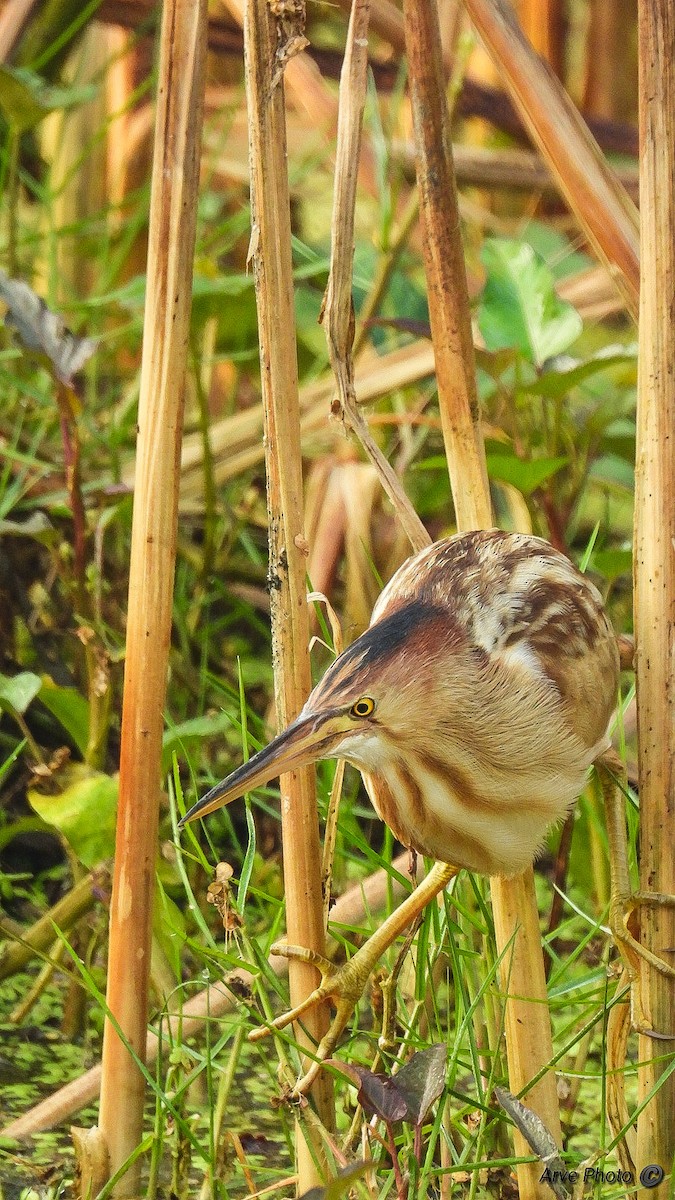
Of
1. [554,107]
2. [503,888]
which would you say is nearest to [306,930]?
[503,888]

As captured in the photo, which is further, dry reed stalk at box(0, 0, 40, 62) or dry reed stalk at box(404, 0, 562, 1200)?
dry reed stalk at box(0, 0, 40, 62)

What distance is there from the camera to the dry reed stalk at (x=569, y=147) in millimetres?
1119

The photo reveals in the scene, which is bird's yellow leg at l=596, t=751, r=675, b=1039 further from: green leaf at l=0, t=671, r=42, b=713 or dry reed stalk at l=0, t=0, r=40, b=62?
dry reed stalk at l=0, t=0, r=40, b=62

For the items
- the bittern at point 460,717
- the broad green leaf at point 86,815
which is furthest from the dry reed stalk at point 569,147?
the broad green leaf at point 86,815

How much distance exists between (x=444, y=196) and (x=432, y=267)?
0.05 meters

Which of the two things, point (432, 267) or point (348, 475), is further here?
point (348, 475)

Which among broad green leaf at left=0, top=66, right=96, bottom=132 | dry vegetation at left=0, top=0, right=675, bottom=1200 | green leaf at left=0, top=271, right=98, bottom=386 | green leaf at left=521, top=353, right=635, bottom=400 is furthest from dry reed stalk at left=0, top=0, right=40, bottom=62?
green leaf at left=521, top=353, right=635, bottom=400

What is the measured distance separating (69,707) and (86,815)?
0.58ft

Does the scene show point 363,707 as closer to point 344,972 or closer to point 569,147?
point 344,972

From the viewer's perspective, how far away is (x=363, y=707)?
977mm

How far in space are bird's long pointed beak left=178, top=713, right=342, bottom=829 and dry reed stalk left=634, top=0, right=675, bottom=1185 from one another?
10.6 inches

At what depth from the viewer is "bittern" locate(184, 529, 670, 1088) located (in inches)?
38.6

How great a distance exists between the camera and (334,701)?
3.15 ft

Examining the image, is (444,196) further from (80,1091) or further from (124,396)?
(124,396)
